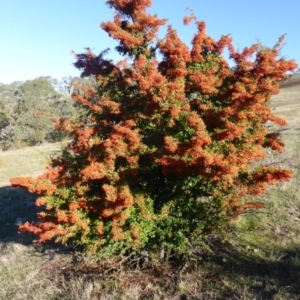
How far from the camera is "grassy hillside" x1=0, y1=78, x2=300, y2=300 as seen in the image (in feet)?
27.0

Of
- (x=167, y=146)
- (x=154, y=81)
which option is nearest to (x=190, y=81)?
(x=154, y=81)

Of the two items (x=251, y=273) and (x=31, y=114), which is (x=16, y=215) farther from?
(x=31, y=114)

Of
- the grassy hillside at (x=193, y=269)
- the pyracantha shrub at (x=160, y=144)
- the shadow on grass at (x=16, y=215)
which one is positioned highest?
the pyracantha shrub at (x=160, y=144)

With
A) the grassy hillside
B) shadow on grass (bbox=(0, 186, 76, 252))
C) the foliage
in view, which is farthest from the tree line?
the grassy hillside

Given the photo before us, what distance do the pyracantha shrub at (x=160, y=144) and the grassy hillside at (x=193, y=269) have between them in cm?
69

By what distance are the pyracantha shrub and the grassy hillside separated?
0.69m

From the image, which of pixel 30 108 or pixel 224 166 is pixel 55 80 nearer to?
pixel 30 108

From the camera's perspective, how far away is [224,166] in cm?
708

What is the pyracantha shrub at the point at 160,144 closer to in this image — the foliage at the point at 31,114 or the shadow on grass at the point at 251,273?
the shadow on grass at the point at 251,273

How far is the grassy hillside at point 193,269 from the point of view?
27.0 ft

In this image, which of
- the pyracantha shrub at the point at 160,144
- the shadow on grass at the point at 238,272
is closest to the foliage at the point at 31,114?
the pyracantha shrub at the point at 160,144

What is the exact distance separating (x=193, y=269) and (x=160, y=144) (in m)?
3.20

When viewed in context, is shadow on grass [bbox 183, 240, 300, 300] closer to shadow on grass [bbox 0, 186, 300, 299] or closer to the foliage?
shadow on grass [bbox 0, 186, 300, 299]

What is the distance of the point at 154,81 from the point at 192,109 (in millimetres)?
1315
